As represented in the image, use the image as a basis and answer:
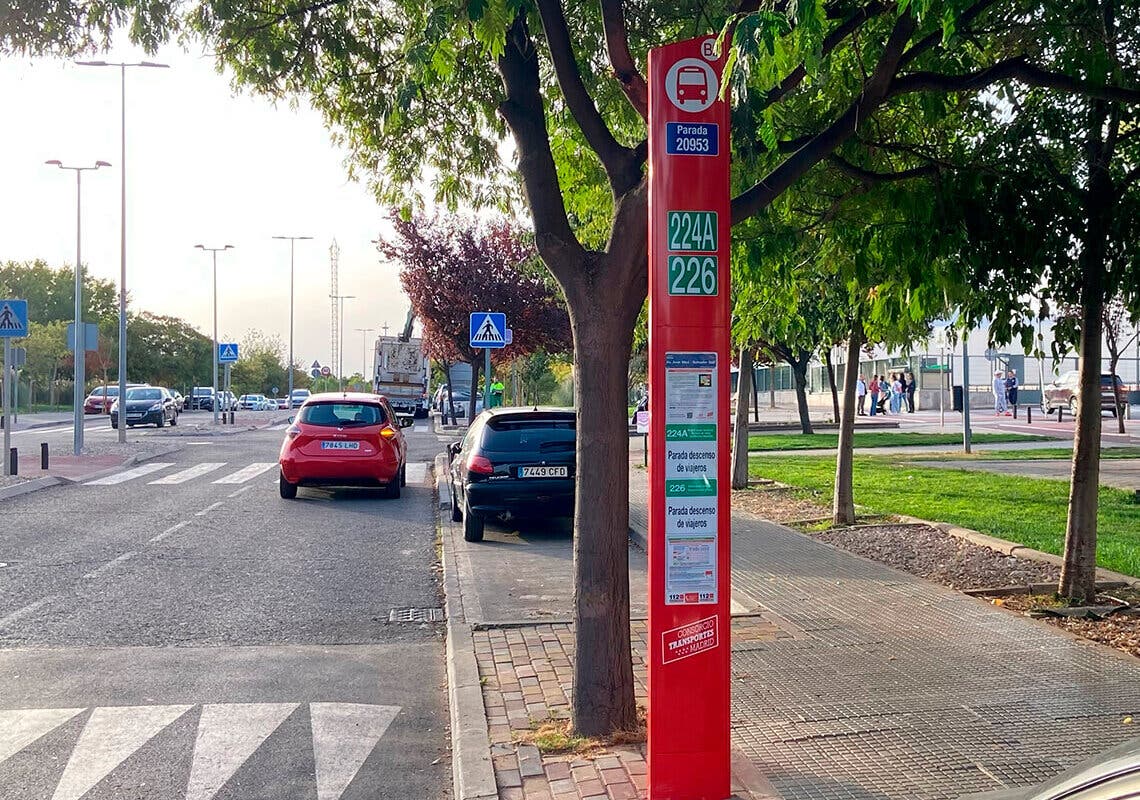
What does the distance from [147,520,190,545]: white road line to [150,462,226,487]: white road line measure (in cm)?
A: 538

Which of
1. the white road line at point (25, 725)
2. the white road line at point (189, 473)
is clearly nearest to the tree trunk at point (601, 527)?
the white road line at point (25, 725)

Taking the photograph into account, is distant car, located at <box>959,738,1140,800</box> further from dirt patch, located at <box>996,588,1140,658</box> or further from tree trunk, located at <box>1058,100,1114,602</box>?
tree trunk, located at <box>1058,100,1114,602</box>

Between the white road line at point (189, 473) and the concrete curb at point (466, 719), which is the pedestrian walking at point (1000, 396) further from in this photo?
the concrete curb at point (466, 719)

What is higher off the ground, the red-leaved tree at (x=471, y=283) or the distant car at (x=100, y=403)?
the red-leaved tree at (x=471, y=283)

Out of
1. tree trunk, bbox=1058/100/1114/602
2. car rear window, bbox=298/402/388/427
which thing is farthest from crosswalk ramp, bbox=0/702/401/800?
car rear window, bbox=298/402/388/427

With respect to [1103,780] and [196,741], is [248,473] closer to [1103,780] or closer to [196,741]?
[196,741]

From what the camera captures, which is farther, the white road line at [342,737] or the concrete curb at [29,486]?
the concrete curb at [29,486]

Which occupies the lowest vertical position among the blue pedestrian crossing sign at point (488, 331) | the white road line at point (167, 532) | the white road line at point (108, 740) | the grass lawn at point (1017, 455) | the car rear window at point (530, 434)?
the white road line at point (108, 740)

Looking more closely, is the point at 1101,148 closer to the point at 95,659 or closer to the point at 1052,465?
the point at 95,659

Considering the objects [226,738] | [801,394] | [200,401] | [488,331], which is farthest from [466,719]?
[200,401]

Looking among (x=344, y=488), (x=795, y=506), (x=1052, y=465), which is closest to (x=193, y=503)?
(x=344, y=488)

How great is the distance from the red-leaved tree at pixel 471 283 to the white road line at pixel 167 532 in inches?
746

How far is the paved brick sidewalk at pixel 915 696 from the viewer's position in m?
4.75

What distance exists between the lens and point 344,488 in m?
18.4
